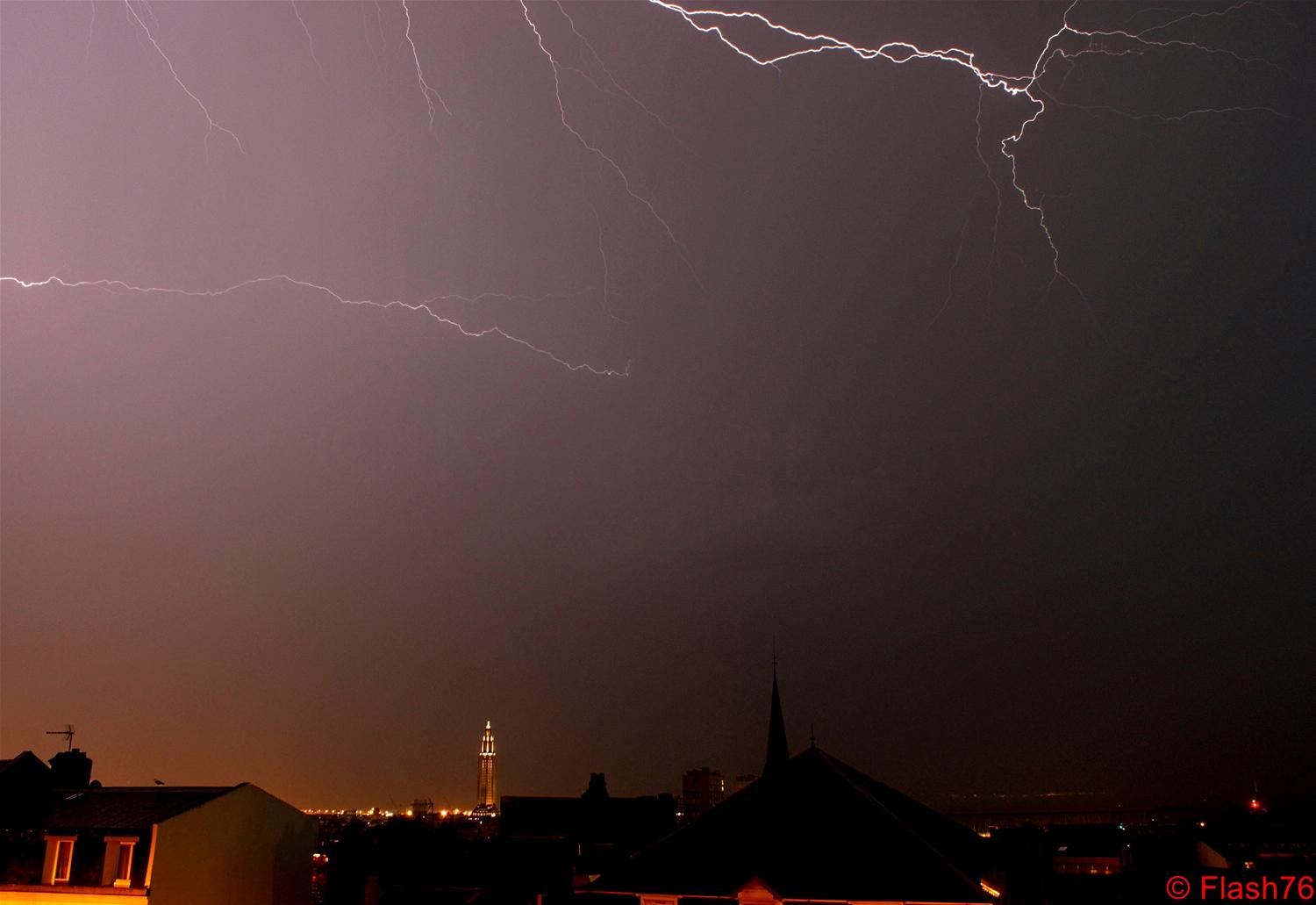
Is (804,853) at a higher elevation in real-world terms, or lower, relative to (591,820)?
lower

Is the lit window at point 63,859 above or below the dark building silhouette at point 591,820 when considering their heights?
below

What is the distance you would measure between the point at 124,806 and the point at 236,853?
124 inches

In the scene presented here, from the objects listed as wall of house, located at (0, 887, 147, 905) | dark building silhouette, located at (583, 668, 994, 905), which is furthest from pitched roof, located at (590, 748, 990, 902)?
wall of house, located at (0, 887, 147, 905)

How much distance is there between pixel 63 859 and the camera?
2595 centimetres

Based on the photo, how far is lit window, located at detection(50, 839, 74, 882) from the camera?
25.7 metres

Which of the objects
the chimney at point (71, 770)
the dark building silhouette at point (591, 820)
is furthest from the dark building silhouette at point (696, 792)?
the chimney at point (71, 770)

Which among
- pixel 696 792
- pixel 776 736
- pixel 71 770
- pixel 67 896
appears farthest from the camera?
pixel 696 792

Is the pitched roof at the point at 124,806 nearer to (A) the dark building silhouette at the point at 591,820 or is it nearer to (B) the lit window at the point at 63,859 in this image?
(B) the lit window at the point at 63,859

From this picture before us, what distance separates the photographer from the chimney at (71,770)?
110 feet

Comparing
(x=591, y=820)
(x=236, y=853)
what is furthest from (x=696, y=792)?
(x=236, y=853)

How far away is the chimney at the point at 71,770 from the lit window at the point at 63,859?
26.1 ft

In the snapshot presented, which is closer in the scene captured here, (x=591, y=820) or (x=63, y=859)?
(x=63, y=859)

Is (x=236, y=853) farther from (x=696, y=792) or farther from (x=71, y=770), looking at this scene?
(x=696, y=792)

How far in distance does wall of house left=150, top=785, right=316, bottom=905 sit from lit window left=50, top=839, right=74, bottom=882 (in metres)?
2.42
